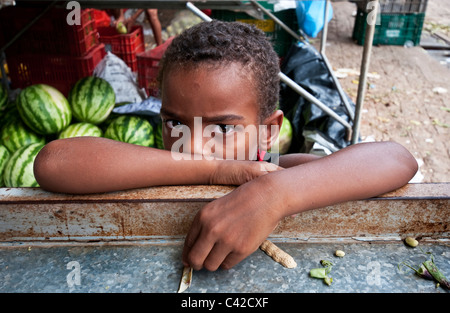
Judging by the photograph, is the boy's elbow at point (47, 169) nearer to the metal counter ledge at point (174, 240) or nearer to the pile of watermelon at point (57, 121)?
the metal counter ledge at point (174, 240)

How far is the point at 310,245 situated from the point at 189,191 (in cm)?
46

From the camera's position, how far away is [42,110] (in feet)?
11.3

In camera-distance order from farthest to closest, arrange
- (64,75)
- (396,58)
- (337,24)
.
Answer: (337,24), (396,58), (64,75)

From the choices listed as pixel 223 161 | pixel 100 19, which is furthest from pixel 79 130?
pixel 100 19

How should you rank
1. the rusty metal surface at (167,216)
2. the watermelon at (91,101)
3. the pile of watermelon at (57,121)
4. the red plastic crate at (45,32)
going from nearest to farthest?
the rusty metal surface at (167,216), the pile of watermelon at (57,121), the watermelon at (91,101), the red plastic crate at (45,32)

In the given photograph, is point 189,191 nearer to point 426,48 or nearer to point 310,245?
point 310,245

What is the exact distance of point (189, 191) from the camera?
1354mm

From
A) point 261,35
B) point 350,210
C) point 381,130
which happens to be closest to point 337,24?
point 381,130

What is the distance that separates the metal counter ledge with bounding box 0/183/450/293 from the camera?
1.16 m

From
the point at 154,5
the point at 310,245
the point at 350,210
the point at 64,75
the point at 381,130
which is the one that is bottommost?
the point at 381,130

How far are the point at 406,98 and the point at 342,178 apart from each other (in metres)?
5.24

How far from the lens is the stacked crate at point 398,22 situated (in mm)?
7758

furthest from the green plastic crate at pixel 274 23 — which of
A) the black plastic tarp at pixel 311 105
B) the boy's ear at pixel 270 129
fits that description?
the boy's ear at pixel 270 129

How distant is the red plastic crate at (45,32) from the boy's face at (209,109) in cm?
319
